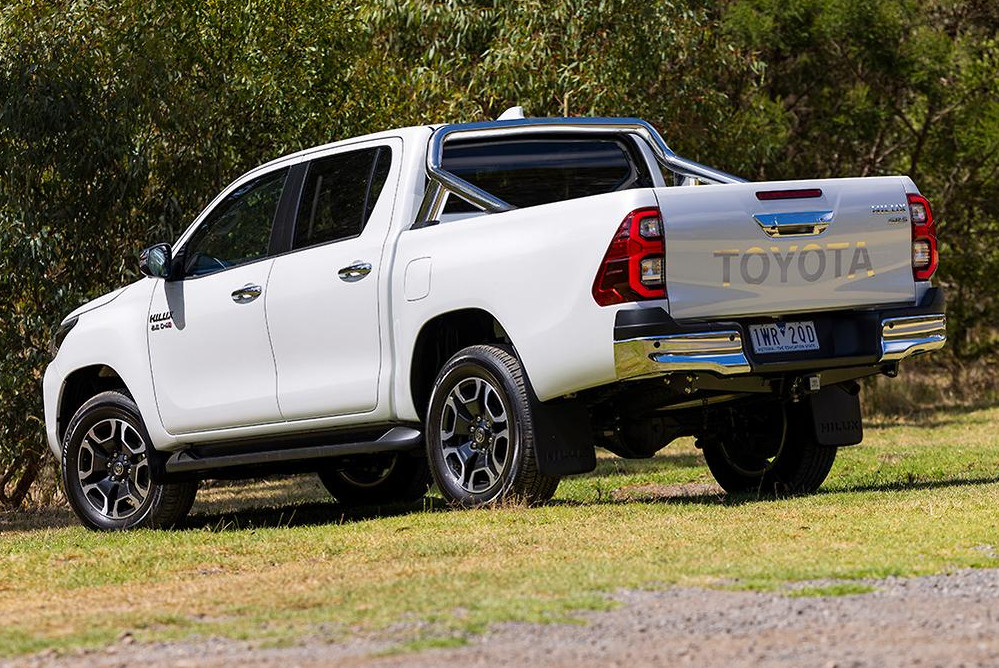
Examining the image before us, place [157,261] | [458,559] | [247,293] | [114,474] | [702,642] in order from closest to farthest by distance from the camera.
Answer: [702,642], [458,559], [247,293], [157,261], [114,474]

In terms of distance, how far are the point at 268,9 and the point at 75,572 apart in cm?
834

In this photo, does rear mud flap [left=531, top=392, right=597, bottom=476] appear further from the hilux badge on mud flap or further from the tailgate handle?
the hilux badge on mud flap

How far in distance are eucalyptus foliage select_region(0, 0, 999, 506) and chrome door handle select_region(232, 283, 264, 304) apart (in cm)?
400

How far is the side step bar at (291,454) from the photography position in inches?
360

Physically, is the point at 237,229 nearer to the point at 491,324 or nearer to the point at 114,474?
the point at 114,474

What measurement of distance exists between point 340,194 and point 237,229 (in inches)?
30.8

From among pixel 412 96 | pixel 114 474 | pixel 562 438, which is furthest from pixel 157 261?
pixel 412 96

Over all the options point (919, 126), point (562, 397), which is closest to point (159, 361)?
point (562, 397)

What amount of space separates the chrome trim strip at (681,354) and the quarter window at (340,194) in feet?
6.35

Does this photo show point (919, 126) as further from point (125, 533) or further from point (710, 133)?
point (125, 533)

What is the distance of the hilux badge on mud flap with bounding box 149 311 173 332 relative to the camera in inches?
399

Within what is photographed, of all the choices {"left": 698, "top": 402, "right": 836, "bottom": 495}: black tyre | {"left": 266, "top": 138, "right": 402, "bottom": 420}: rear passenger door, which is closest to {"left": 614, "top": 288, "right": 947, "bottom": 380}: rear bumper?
{"left": 698, "top": 402, "right": 836, "bottom": 495}: black tyre

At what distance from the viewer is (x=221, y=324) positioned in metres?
9.88

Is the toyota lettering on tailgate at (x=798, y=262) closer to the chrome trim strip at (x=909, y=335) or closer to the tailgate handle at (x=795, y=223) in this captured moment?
the tailgate handle at (x=795, y=223)
